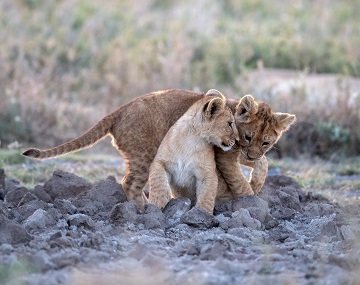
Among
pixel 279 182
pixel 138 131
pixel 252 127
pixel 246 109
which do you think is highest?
pixel 246 109

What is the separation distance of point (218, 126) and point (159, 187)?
77 centimetres

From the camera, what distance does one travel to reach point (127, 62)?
17141 mm

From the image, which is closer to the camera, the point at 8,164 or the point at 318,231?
the point at 318,231

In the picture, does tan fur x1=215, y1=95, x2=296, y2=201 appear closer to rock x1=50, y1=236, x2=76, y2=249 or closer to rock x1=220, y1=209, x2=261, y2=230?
rock x1=220, y1=209, x2=261, y2=230

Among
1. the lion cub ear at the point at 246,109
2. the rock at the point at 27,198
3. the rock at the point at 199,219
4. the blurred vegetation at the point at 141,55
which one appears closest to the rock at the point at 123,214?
the rock at the point at 199,219

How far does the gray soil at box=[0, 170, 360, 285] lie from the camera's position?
575 centimetres

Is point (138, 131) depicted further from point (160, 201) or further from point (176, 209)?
point (176, 209)

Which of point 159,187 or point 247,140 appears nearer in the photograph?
point 159,187

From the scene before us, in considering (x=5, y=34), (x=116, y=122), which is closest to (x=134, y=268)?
(x=116, y=122)

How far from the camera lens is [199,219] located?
7.43m

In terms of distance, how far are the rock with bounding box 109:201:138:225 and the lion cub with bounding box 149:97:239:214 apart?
53 cm

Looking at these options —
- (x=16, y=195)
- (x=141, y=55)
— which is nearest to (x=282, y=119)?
(x=16, y=195)

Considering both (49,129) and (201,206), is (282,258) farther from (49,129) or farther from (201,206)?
(49,129)

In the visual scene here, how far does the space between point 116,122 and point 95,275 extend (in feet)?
10.9
